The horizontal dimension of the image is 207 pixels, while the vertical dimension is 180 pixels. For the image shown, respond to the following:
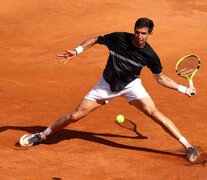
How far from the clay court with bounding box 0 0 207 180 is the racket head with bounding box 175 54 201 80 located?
1.18 m

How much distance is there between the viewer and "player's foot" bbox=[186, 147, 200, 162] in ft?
23.4

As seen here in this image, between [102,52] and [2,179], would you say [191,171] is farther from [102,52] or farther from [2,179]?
[102,52]

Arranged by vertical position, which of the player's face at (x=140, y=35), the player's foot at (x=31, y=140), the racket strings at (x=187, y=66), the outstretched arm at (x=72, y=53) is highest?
the player's face at (x=140, y=35)

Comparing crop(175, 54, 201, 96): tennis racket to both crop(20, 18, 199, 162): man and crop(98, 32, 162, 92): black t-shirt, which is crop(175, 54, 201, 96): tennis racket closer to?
crop(20, 18, 199, 162): man

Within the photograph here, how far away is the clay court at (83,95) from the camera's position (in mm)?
6910

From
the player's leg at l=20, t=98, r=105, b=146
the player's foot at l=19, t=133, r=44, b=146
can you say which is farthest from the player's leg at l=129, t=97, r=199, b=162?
Answer: the player's foot at l=19, t=133, r=44, b=146

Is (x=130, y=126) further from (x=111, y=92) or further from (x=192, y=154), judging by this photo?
(x=192, y=154)

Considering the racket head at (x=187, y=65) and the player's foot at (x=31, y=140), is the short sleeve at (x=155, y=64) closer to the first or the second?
the racket head at (x=187, y=65)

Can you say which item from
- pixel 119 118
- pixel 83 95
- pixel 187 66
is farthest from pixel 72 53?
pixel 83 95

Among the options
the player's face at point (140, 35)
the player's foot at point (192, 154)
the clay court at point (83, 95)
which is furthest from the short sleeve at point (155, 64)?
the clay court at point (83, 95)

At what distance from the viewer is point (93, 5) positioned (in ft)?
57.5

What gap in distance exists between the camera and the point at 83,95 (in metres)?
10.6

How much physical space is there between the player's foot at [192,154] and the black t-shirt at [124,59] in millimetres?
1299

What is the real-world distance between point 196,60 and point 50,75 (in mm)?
4882
